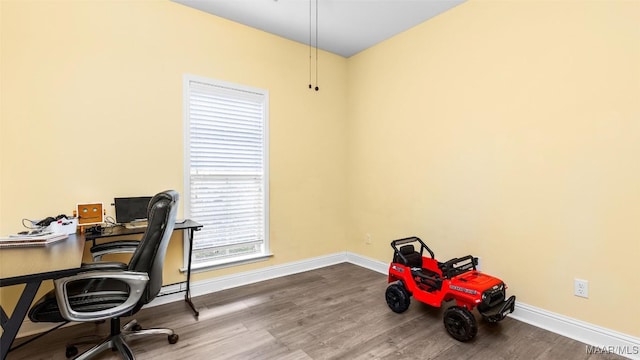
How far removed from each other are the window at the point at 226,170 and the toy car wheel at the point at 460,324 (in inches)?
81.6

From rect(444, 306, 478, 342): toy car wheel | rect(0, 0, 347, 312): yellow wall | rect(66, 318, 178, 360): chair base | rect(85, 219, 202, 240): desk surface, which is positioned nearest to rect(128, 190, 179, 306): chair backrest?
rect(66, 318, 178, 360): chair base

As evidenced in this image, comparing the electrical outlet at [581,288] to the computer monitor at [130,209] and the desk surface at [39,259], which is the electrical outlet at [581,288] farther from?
the computer monitor at [130,209]

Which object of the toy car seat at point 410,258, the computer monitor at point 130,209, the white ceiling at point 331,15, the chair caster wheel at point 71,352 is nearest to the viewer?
the chair caster wheel at point 71,352

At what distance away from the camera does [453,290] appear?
236 cm

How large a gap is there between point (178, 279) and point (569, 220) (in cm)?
347

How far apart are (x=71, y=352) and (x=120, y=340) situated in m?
0.44

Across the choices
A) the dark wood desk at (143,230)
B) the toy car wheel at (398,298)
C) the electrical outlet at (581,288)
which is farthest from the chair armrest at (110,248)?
the electrical outlet at (581,288)

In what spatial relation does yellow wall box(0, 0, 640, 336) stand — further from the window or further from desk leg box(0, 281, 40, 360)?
desk leg box(0, 281, 40, 360)

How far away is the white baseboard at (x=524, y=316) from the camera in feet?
6.93

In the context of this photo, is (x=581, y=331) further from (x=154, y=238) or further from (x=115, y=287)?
(x=115, y=287)

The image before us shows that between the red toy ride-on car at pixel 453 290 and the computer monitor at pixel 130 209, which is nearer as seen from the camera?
the red toy ride-on car at pixel 453 290

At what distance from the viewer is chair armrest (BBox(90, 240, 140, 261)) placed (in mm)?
2369

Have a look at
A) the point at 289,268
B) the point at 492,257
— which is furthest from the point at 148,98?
the point at 492,257

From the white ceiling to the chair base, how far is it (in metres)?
2.90
